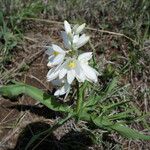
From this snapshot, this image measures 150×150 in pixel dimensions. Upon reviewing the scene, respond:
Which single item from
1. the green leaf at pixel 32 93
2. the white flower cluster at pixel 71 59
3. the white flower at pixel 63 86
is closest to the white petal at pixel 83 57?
the white flower cluster at pixel 71 59

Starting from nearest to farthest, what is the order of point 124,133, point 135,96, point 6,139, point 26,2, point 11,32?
point 124,133 → point 6,139 → point 135,96 → point 11,32 → point 26,2

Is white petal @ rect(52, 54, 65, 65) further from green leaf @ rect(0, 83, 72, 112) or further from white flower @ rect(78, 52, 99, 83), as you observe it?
green leaf @ rect(0, 83, 72, 112)

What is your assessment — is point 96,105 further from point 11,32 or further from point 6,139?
point 11,32

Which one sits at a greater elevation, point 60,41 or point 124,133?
point 60,41

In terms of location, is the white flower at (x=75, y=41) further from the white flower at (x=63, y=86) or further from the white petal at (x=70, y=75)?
the white flower at (x=63, y=86)

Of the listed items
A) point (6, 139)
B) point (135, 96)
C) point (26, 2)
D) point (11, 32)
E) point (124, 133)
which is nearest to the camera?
point (124, 133)

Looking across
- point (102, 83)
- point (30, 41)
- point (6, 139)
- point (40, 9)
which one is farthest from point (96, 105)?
point (40, 9)

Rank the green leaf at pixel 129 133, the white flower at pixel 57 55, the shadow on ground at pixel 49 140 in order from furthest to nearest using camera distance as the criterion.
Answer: the shadow on ground at pixel 49 140 < the green leaf at pixel 129 133 < the white flower at pixel 57 55
